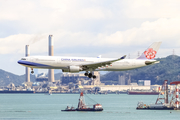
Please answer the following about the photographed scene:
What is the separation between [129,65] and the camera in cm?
9300

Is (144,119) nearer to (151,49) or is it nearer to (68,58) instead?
(151,49)

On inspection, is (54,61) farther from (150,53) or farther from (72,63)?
(150,53)

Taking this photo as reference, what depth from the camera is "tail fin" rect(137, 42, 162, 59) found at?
97.8m

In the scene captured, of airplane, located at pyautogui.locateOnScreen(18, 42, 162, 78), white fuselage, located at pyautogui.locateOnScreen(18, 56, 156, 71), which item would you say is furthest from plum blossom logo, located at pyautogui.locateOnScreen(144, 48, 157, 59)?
white fuselage, located at pyautogui.locateOnScreen(18, 56, 156, 71)

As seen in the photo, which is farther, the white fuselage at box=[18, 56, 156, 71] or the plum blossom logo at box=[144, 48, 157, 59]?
the plum blossom logo at box=[144, 48, 157, 59]

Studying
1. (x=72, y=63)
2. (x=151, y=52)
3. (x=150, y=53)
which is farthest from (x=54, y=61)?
(x=151, y=52)

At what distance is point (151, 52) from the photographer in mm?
98500

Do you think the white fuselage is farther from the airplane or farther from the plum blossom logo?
the plum blossom logo

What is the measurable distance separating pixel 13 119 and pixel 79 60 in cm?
12152

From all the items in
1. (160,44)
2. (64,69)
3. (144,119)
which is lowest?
(144,119)

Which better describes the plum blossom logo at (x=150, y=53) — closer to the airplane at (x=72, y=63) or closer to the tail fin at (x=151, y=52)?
the tail fin at (x=151, y=52)

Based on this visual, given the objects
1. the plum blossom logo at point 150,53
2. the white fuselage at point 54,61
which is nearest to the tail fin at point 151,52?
the plum blossom logo at point 150,53

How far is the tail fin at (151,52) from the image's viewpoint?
97.8 m

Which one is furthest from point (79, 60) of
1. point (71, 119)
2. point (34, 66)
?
point (71, 119)
